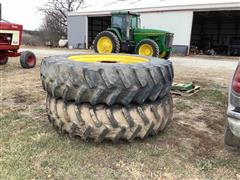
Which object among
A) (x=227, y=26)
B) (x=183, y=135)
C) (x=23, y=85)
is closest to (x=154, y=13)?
(x=227, y=26)

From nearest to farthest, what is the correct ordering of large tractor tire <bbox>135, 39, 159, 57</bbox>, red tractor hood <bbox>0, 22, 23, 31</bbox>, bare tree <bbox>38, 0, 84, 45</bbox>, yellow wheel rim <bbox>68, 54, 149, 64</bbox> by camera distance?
yellow wheel rim <bbox>68, 54, 149, 64</bbox> < red tractor hood <bbox>0, 22, 23, 31</bbox> < large tractor tire <bbox>135, 39, 159, 57</bbox> < bare tree <bbox>38, 0, 84, 45</bbox>

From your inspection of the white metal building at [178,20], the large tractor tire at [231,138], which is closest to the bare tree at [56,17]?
the white metal building at [178,20]

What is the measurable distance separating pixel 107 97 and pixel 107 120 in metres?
0.23

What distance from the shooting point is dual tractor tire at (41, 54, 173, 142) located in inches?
106

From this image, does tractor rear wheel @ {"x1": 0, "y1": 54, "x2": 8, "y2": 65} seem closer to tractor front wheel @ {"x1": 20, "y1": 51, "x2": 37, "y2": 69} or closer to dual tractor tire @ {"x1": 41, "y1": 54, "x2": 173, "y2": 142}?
tractor front wheel @ {"x1": 20, "y1": 51, "x2": 37, "y2": 69}

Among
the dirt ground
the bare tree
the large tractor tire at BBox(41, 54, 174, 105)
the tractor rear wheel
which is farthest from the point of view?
the bare tree

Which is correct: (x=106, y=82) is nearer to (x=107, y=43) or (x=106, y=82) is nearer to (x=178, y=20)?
(x=107, y=43)

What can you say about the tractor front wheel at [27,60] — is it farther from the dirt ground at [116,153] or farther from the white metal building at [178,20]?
the white metal building at [178,20]

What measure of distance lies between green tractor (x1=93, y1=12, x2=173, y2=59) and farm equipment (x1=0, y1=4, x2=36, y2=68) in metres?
4.15

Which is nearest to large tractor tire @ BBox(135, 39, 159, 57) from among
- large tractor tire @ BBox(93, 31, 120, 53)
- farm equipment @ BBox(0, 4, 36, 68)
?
large tractor tire @ BBox(93, 31, 120, 53)

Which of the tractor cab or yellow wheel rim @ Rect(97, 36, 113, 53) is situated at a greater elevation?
the tractor cab

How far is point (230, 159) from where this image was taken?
2691 mm

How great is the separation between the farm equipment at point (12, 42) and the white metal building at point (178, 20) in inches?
463

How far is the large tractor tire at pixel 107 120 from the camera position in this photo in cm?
275
